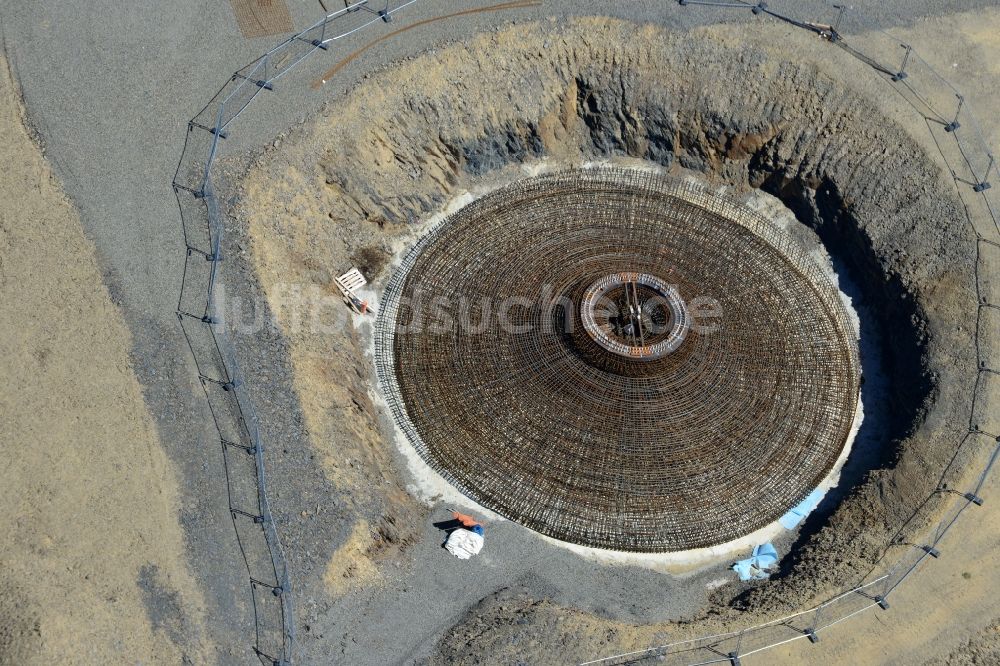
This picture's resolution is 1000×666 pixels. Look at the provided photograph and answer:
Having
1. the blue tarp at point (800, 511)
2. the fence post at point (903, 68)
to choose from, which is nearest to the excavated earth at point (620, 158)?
the blue tarp at point (800, 511)

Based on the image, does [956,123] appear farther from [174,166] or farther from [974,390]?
[174,166]

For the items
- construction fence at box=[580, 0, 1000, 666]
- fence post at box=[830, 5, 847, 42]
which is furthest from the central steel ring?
fence post at box=[830, 5, 847, 42]

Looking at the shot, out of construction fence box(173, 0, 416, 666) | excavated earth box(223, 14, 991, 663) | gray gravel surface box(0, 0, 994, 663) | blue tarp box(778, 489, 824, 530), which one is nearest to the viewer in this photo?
construction fence box(173, 0, 416, 666)

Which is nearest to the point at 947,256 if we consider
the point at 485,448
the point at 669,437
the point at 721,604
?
the point at 669,437

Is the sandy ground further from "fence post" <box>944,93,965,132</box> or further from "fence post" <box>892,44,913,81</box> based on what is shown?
"fence post" <box>944,93,965,132</box>

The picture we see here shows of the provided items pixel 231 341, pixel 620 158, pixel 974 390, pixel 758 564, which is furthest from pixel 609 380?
pixel 974 390

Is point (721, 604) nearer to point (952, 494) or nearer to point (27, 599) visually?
point (952, 494)
